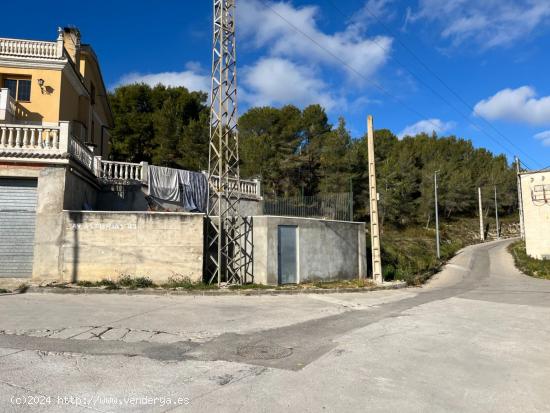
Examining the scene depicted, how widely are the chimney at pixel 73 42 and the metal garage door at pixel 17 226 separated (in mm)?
13460

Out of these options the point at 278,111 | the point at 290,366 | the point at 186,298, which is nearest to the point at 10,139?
the point at 186,298

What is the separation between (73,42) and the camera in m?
24.3

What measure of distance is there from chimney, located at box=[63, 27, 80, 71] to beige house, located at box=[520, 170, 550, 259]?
33.4 metres

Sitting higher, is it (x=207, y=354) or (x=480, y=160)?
(x=480, y=160)

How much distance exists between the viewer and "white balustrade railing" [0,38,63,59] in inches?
795

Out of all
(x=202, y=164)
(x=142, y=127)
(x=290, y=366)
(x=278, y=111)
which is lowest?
(x=290, y=366)

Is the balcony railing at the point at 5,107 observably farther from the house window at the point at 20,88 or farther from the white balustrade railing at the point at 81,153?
the white balustrade railing at the point at 81,153

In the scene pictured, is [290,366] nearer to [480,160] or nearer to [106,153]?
[106,153]

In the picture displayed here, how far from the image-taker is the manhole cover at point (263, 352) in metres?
6.28

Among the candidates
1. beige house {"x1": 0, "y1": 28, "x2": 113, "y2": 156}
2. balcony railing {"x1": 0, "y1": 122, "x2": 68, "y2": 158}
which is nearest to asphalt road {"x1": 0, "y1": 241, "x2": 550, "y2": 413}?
balcony railing {"x1": 0, "y1": 122, "x2": 68, "y2": 158}

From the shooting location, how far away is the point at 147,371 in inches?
214

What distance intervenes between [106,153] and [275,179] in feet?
42.8

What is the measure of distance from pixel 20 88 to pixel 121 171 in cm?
676

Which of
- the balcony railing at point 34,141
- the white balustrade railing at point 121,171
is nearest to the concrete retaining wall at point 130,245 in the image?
the balcony railing at point 34,141
